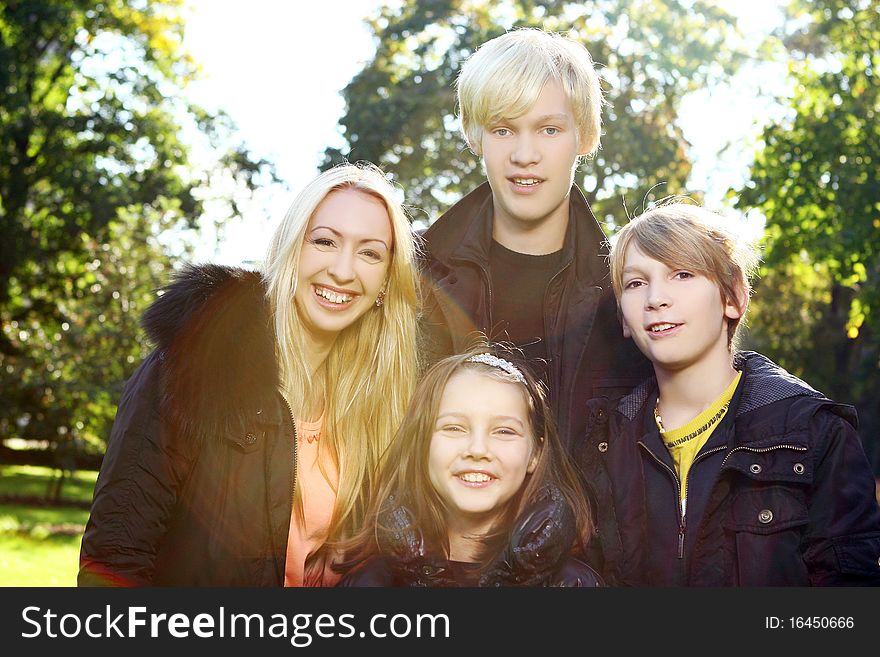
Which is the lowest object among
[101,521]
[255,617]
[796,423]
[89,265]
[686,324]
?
[255,617]

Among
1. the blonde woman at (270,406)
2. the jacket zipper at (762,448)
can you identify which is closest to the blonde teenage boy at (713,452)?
the jacket zipper at (762,448)

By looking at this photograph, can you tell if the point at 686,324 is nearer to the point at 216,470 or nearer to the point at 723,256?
the point at 723,256

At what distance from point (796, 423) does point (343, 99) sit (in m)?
16.4

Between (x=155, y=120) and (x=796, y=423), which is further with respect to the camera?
(x=155, y=120)

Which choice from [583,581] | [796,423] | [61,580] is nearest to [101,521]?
[583,581]

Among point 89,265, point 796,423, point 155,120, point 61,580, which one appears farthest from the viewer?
point 155,120

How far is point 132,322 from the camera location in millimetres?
19328

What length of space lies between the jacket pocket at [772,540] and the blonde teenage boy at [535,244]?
756 mm

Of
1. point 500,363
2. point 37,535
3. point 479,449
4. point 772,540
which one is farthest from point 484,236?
point 37,535

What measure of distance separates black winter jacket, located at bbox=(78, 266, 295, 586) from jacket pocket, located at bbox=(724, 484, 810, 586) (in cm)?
165

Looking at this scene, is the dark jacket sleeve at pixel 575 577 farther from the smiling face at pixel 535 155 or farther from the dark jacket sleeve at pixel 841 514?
the smiling face at pixel 535 155

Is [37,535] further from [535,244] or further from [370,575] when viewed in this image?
[370,575]

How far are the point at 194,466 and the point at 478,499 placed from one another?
106 cm

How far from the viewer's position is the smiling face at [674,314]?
11.5 feet
